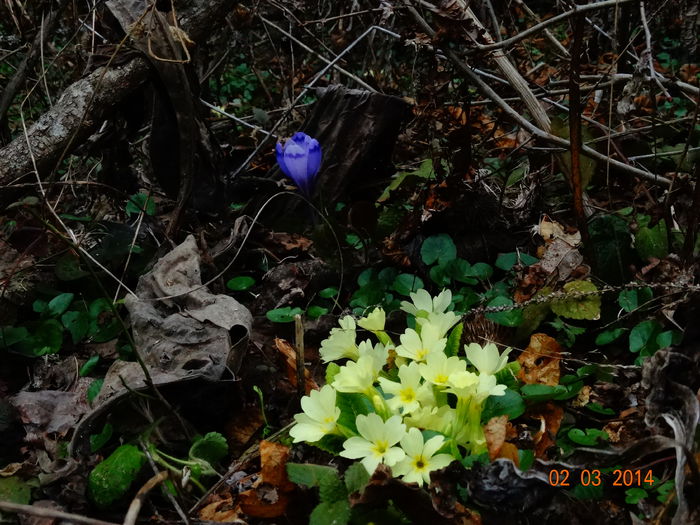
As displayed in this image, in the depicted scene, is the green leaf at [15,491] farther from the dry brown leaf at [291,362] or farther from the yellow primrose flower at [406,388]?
the yellow primrose flower at [406,388]

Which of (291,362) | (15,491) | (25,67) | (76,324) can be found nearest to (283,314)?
(291,362)

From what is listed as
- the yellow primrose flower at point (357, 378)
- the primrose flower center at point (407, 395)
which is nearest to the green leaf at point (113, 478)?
the yellow primrose flower at point (357, 378)

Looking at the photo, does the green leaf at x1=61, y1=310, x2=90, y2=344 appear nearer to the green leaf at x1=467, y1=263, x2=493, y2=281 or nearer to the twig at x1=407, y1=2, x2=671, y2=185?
the green leaf at x1=467, y1=263, x2=493, y2=281

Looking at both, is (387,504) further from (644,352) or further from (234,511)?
(644,352)

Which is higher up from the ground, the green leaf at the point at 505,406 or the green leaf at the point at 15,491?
the green leaf at the point at 15,491

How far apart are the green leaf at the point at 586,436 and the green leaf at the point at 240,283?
3.82ft

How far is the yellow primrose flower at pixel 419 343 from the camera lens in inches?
54.8

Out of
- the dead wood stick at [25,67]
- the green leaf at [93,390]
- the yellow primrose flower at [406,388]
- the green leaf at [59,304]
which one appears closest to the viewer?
the yellow primrose flower at [406,388]

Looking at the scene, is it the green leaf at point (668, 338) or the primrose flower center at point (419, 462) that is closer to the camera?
the primrose flower center at point (419, 462)

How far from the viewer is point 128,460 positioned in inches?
57.9

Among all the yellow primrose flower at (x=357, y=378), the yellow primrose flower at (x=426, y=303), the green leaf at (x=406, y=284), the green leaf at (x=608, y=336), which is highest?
the yellow primrose flower at (x=357, y=378)

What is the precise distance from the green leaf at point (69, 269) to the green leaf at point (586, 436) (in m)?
1.70

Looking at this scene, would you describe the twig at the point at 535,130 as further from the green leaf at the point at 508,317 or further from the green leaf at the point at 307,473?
the green leaf at the point at 307,473

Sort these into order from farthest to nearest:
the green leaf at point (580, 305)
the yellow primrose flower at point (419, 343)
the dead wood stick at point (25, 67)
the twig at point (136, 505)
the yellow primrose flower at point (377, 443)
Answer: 1. the dead wood stick at point (25, 67)
2. the green leaf at point (580, 305)
3. the yellow primrose flower at point (419, 343)
4. the yellow primrose flower at point (377, 443)
5. the twig at point (136, 505)
